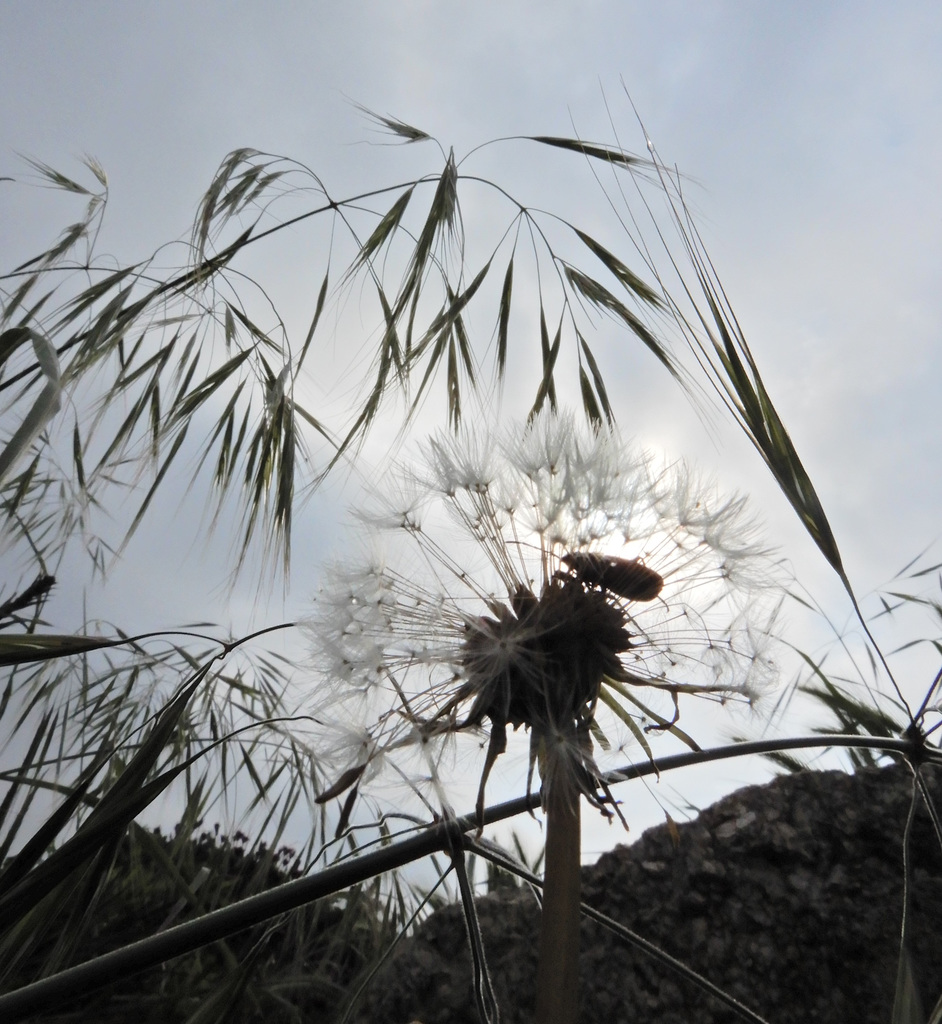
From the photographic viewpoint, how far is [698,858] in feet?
3.96

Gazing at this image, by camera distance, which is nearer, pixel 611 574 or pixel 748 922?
pixel 611 574

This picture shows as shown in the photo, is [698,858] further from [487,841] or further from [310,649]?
[310,649]

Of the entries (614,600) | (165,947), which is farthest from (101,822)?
(614,600)

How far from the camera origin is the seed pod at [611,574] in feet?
2.77

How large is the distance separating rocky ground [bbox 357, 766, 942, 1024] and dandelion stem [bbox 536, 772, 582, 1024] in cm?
47

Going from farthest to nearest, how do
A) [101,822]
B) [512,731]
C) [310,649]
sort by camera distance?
[310,649] → [512,731] → [101,822]

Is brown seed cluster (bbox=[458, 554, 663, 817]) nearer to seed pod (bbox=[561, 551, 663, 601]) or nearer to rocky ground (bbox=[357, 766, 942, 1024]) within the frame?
seed pod (bbox=[561, 551, 663, 601])

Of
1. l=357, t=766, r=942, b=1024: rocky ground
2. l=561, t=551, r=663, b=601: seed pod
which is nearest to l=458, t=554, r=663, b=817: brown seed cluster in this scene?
l=561, t=551, r=663, b=601: seed pod

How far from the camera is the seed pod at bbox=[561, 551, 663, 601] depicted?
0.84 metres

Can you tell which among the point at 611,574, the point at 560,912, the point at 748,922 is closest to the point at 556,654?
the point at 611,574

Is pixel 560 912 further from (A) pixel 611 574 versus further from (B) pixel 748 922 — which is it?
(B) pixel 748 922

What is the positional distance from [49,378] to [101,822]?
0.37 meters

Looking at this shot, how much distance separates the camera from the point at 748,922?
1.16 m

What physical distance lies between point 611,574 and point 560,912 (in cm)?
32
